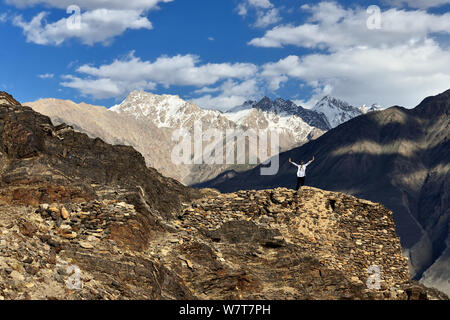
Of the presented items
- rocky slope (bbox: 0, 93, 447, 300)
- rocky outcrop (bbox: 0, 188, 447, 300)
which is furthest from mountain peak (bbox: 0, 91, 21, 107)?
rocky outcrop (bbox: 0, 188, 447, 300)

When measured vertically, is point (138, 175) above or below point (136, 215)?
above

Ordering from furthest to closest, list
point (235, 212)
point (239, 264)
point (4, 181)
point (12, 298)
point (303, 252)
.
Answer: point (235, 212) → point (303, 252) → point (239, 264) → point (4, 181) → point (12, 298)

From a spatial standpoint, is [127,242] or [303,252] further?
[303,252]

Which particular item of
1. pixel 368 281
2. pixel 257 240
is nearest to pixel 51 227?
pixel 257 240

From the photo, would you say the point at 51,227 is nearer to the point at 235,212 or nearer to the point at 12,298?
the point at 12,298

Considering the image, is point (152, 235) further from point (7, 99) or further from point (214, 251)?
point (7, 99)

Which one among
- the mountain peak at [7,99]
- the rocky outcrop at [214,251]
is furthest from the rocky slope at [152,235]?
the mountain peak at [7,99]

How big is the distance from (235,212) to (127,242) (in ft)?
→ 27.2

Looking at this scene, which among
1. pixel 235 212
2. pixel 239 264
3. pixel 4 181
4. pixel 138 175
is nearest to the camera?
pixel 4 181

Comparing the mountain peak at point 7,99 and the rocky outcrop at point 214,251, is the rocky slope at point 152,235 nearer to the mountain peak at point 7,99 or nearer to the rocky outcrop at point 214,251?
the rocky outcrop at point 214,251

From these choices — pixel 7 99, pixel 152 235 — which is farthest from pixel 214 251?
pixel 7 99

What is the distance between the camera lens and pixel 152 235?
24.5 m

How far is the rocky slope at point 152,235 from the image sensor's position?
19594mm

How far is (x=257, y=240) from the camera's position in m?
27.5
